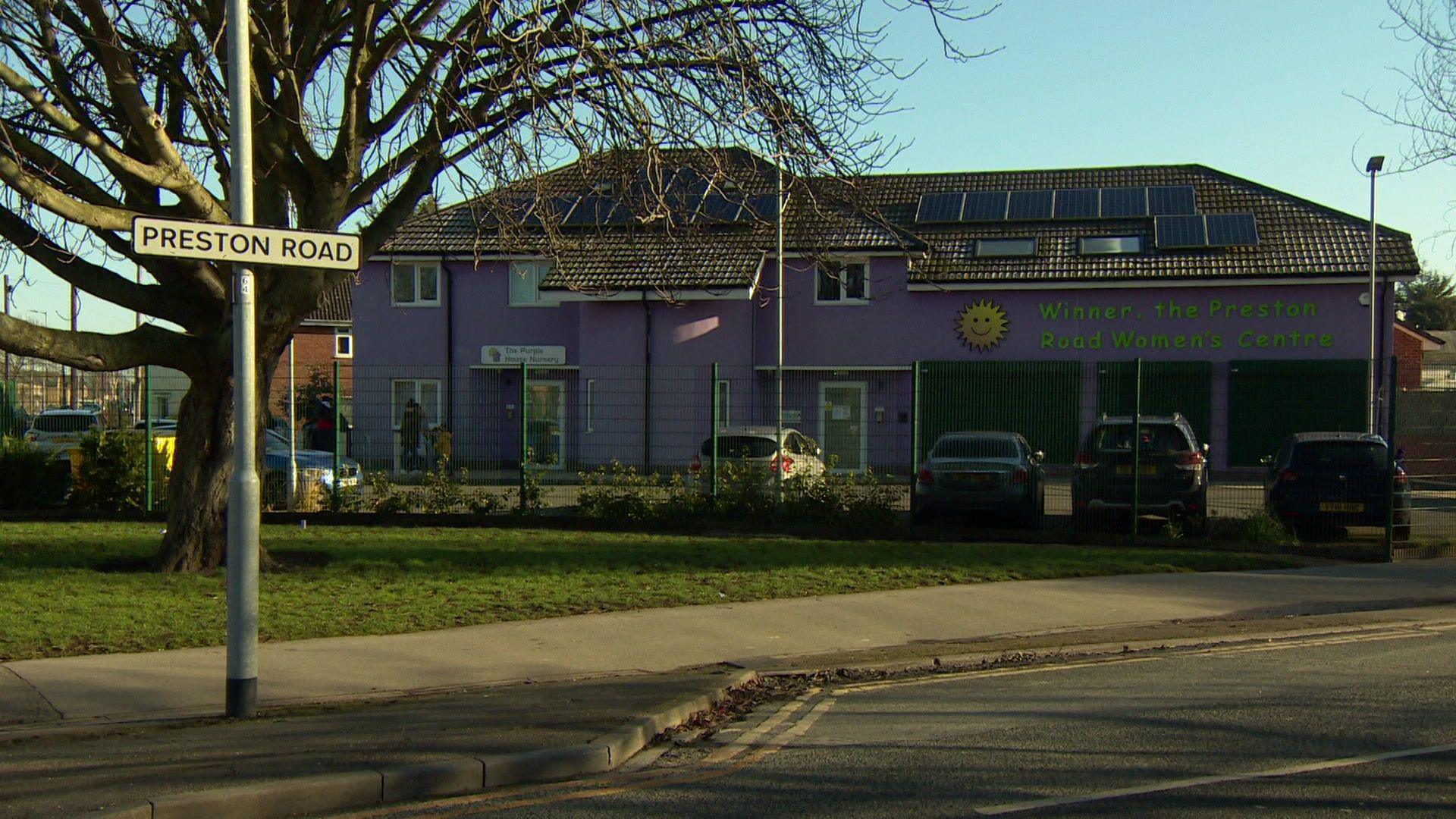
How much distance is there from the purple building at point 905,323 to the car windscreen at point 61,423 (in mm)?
4429

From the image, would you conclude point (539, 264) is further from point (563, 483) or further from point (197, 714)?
point (197, 714)

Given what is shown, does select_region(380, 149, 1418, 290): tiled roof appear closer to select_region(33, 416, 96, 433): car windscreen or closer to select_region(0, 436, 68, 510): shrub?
select_region(33, 416, 96, 433): car windscreen

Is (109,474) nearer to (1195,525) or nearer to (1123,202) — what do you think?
(1195,525)

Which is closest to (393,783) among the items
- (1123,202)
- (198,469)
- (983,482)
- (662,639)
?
(662,639)

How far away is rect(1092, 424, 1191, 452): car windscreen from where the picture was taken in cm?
1691

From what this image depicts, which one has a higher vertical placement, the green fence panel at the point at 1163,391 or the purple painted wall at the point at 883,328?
the purple painted wall at the point at 883,328

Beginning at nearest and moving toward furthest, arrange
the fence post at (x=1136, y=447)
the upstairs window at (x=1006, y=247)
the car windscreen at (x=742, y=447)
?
1. the fence post at (x=1136, y=447)
2. the car windscreen at (x=742, y=447)
3. the upstairs window at (x=1006, y=247)

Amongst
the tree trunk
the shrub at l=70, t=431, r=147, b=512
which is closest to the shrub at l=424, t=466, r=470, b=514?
the shrub at l=70, t=431, r=147, b=512

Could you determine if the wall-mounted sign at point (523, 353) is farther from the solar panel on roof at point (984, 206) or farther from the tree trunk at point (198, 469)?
the tree trunk at point (198, 469)

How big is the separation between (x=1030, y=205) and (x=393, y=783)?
30271 mm

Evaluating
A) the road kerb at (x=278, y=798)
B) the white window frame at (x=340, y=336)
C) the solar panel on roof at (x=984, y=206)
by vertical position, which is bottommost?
the road kerb at (x=278, y=798)

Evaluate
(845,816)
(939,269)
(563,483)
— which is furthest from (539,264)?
(845,816)

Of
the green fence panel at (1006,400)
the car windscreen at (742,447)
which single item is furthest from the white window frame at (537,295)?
the green fence panel at (1006,400)

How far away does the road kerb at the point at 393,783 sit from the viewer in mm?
5613
